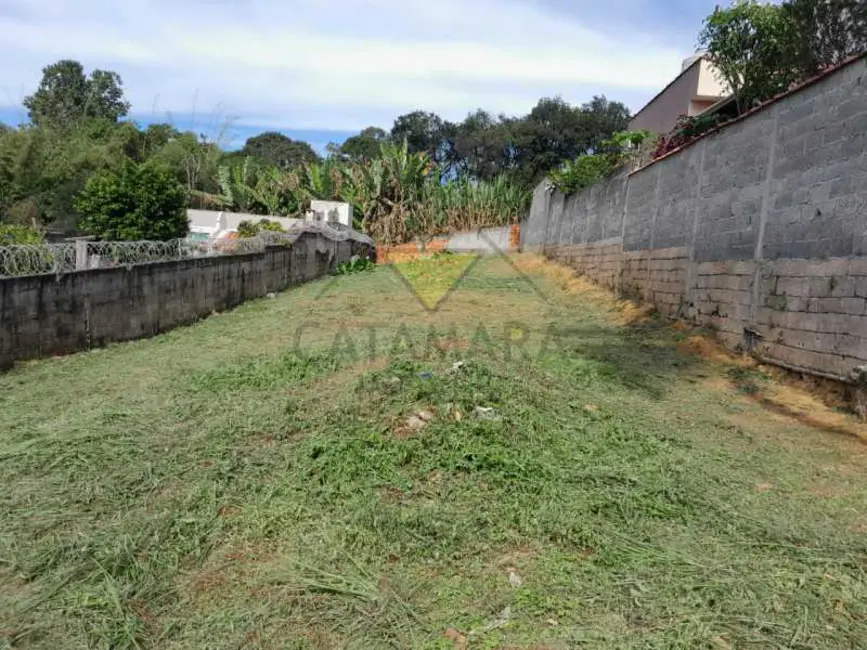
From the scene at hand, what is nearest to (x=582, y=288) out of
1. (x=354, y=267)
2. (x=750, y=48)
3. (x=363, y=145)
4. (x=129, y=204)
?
(x=750, y=48)

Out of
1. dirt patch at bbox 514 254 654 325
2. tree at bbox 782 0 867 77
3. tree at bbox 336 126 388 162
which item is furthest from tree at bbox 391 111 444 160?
tree at bbox 782 0 867 77

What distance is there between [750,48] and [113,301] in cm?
1049

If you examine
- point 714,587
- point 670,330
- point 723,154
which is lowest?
point 714,587

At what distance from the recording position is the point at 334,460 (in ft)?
11.6

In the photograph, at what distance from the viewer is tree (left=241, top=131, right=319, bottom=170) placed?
2053 inches

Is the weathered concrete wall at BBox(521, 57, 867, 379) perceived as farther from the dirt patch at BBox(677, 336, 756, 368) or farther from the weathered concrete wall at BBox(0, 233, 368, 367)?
the weathered concrete wall at BBox(0, 233, 368, 367)

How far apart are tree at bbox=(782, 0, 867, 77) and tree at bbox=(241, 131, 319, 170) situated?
47.6m

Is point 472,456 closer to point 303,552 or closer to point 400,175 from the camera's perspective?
point 303,552

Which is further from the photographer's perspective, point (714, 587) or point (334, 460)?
point (334, 460)

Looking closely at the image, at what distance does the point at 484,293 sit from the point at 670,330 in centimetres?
537

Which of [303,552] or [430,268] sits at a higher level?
[430,268]

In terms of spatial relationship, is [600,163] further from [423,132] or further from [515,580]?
[423,132]

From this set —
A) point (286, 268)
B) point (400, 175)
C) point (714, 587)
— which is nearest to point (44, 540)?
point (714, 587)

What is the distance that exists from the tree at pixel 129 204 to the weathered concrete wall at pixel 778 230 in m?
11.8
